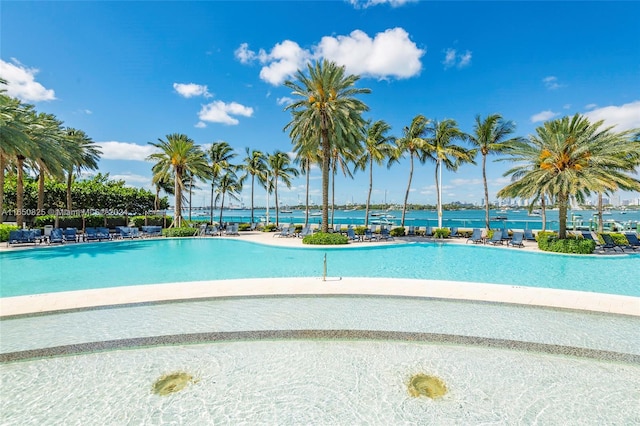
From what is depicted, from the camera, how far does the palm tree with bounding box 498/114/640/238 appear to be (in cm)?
1555

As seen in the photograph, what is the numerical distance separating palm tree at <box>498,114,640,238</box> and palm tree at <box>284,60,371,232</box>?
10.4 meters

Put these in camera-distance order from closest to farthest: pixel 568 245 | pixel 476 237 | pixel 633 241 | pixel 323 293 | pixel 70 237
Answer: pixel 323 293 → pixel 568 245 → pixel 633 241 → pixel 70 237 → pixel 476 237

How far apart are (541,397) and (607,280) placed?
385 inches

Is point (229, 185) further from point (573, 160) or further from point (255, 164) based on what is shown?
point (573, 160)

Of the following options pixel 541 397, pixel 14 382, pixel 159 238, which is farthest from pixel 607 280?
pixel 159 238

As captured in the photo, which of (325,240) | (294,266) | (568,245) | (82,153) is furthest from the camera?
(82,153)

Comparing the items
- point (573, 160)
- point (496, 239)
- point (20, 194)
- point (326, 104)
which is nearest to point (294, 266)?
point (326, 104)

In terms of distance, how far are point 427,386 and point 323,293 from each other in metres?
3.97

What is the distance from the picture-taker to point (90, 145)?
99.9 feet

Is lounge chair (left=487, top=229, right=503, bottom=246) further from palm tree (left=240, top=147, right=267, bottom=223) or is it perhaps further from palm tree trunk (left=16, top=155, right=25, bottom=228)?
palm tree trunk (left=16, top=155, right=25, bottom=228)

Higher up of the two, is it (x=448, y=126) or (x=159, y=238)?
(x=448, y=126)

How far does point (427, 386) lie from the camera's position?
171 inches

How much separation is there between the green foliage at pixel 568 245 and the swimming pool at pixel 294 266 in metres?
1.00

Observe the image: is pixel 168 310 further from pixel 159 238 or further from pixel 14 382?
pixel 159 238
